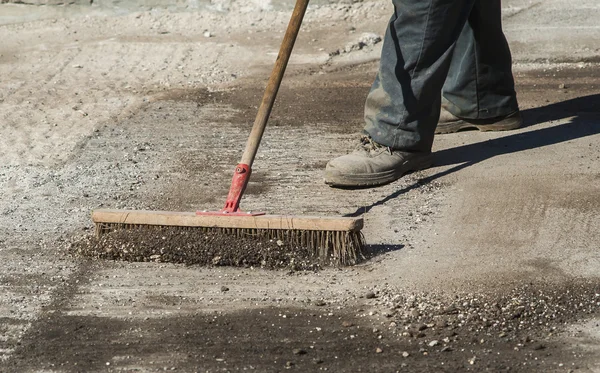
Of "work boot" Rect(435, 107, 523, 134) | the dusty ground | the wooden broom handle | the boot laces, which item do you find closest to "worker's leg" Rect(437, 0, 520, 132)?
"work boot" Rect(435, 107, 523, 134)

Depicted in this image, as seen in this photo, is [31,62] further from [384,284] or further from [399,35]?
[384,284]

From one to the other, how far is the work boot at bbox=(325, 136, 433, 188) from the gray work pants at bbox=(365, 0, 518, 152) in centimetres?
4

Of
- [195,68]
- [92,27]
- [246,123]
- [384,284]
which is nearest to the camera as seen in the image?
[384,284]

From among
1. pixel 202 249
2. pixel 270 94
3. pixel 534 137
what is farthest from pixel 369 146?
pixel 202 249

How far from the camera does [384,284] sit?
2996mm

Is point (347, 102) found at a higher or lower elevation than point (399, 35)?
lower

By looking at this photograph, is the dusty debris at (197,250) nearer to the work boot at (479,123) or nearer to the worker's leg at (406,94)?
the worker's leg at (406,94)

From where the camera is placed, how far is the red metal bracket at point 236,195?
3.19 metres

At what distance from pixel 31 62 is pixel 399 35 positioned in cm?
305

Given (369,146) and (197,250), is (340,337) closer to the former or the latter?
(197,250)

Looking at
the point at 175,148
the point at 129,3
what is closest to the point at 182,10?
the point at 129,3

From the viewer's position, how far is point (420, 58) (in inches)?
150

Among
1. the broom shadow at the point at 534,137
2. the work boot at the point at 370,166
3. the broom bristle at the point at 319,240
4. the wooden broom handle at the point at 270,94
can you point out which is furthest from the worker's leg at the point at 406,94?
the broom bristle at the point at 319,240

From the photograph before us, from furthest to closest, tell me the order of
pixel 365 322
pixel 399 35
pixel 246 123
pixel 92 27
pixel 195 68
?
1. pixel 92 27
2. pixel 195 68
3. pixel 246 123
4. pixel 399 35
5. pixel 365 322
